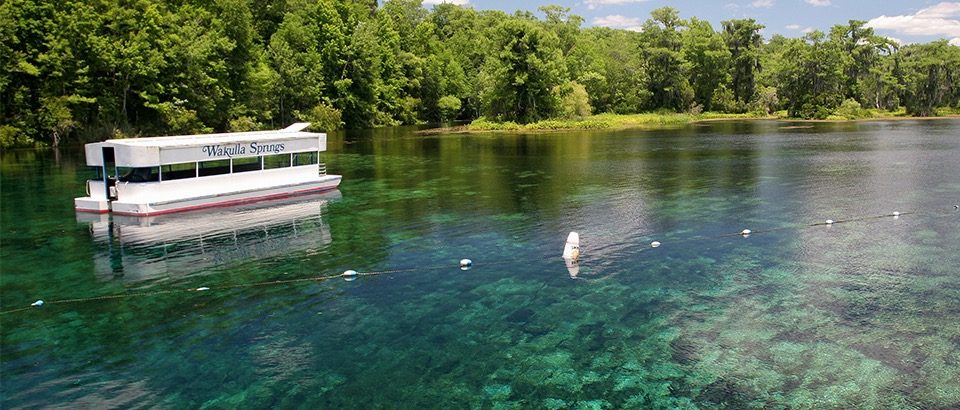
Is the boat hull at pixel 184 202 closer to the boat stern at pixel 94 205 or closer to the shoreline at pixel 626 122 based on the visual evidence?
the boat stern at pixel 94 205

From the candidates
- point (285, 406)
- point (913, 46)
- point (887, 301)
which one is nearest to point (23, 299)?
point (285, 406)

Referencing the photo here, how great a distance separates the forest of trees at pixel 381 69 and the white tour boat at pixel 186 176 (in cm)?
4357

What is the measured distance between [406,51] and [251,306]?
132402 millimetres

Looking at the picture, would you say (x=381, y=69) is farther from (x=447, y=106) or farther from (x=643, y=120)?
(x=643, y=120)

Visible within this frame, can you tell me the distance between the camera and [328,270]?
22266 millimetres

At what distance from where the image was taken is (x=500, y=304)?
1852 centimetres

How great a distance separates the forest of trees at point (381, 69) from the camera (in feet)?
237

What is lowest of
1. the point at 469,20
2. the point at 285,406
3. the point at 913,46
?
the point at 285,406

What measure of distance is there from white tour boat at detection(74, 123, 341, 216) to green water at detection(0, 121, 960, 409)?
1.51m

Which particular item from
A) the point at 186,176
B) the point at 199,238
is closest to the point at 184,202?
the point at 186,176

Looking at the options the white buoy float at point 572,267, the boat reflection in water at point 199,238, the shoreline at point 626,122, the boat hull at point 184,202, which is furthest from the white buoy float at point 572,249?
the shoreline at point 626,122

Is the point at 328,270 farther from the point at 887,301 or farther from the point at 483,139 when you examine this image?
the point at 483,139

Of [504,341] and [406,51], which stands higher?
[406,51]

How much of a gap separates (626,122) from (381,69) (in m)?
46.8
